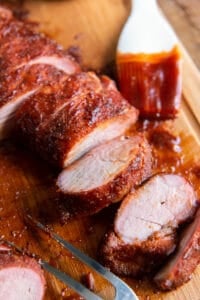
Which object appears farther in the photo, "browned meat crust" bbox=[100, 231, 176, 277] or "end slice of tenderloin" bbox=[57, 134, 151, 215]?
"end slice of tenderloin" bbox=[57, 134, 151, 215]

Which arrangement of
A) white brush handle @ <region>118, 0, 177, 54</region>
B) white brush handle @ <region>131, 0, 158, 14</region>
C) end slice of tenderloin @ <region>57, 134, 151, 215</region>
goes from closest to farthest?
end slice of tenderloin @ <region>57, 134, 151, 215</region>, white brush handle @ <region>118, 0, 177, 54</region>, white brush handle @ <region>131, 0, 158, 14</region>

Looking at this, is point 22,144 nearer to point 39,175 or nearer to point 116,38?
point 39,175

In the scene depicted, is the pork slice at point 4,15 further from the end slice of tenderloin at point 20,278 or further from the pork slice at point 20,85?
the end slice of tenderloin at point 20,278

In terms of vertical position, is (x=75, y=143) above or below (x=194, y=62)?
above

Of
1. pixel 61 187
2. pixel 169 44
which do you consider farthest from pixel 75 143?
pixel 169 44

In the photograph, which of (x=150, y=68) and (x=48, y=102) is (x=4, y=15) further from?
(x=150, y=68)

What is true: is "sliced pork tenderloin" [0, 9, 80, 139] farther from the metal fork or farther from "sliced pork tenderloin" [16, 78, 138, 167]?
the metal fork

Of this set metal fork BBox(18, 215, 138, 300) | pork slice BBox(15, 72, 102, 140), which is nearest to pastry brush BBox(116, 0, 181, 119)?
pork slice BBox(15, 72, 102, 140)

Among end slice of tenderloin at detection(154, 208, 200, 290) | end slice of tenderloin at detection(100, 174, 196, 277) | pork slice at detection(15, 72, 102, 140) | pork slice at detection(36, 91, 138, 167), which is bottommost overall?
end slice of tenderloin at detection(154, 208, 200, 290)
